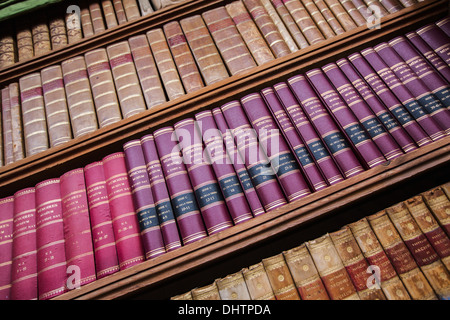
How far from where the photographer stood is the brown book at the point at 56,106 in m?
0.92

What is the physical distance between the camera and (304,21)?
0.99m

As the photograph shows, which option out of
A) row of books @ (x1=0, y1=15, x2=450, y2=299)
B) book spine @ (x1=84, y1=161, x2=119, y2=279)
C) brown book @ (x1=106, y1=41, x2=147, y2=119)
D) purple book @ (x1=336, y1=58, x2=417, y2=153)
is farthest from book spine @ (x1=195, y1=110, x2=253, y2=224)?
purple book @ (x1=336, y1=58, x2=417, y2=153)

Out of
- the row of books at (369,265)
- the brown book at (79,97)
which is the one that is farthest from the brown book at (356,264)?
the brown book at (79,97)

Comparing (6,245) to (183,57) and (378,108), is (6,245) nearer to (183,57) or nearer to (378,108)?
(183,57)

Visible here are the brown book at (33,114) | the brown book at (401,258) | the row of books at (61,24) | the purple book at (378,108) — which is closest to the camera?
the brown book at (401,258)

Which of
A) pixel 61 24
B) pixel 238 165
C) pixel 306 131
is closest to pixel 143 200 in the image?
pixel 238 165

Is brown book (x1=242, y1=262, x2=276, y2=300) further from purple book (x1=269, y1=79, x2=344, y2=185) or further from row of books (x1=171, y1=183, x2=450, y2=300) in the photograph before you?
purple book (x1=269, y1=79, x2=344, y2=185)

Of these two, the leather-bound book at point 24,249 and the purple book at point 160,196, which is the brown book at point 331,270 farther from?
the leather-bound book at point 24,249

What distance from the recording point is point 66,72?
1031 millimetres

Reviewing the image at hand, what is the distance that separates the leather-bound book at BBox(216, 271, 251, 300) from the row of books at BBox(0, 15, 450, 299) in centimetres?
12

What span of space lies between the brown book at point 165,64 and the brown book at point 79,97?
252 mm

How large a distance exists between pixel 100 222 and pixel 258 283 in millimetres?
447

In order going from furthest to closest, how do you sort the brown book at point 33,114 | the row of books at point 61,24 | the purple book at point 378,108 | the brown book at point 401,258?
1. the row of books at point 61,24
2. the brown book at point 33,114
3. the purple book at point 378,108
4. the brown book at point 401,258
